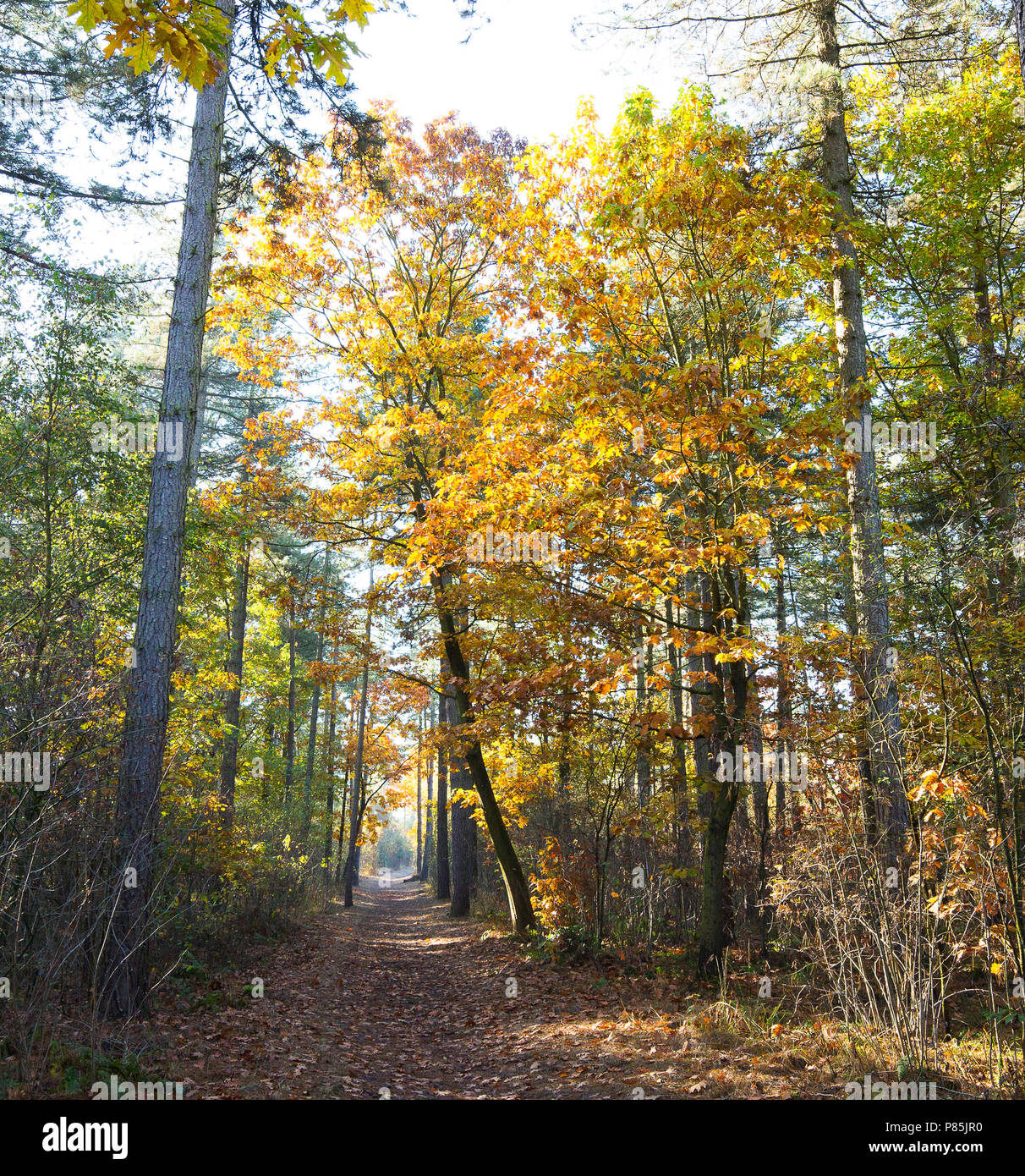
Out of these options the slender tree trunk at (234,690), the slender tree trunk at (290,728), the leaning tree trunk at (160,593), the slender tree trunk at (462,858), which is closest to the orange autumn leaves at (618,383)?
the leaning tree trunk at (160,593)

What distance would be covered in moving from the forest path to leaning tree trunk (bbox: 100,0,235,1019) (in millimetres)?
899

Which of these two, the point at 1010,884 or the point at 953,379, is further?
the point at 953,379

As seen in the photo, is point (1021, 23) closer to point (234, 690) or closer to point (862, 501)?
point (862, 501)

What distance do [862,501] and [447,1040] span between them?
23.1 ft

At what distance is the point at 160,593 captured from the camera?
6973 mm

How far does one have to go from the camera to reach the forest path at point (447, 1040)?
5148 millimetres

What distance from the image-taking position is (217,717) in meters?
11.6

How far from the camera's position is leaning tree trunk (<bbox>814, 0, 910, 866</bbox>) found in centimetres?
646

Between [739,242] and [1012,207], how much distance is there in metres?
6.14

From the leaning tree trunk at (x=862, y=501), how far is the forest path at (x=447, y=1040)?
2.44 meters

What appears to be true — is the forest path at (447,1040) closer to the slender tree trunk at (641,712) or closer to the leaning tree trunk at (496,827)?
the leaning tree trunk at (496,827)
